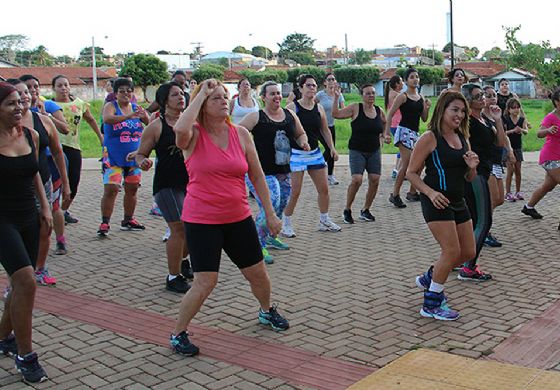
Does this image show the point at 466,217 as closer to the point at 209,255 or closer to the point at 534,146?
the point at 209,255

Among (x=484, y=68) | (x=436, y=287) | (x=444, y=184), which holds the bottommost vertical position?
(x=436, y=287)

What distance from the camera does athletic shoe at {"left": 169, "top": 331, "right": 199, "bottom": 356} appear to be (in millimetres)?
5020

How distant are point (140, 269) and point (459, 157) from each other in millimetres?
3602

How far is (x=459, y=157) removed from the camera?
5773 mm

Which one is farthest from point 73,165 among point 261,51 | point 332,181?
point 261,51

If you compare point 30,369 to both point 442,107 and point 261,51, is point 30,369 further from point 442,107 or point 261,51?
point 261,51

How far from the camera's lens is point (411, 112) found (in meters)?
10.9

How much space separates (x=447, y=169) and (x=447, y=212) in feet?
1.15

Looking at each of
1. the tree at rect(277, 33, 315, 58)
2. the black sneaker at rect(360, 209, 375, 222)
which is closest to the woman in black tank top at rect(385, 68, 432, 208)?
the black sneaker at rect(360, 209, 375, 222)

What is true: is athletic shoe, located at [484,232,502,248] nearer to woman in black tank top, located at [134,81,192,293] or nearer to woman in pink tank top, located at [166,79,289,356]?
woman in black tank top, located at [134,81,192,293]

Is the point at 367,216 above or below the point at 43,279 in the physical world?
below

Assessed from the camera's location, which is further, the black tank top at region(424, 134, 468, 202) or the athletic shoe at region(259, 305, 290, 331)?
the black tank top at region(424, 134, 468, 202)

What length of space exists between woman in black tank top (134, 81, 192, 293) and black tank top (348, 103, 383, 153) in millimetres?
3718

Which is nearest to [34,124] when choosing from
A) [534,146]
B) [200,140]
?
[200,140]
